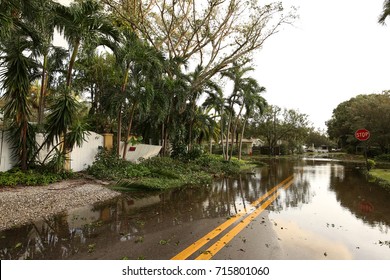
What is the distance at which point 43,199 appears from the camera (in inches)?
264

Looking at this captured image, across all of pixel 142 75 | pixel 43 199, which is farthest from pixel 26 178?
pixel 142 75

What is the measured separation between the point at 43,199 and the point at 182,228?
3.89 m

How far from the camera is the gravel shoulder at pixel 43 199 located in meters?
5.54

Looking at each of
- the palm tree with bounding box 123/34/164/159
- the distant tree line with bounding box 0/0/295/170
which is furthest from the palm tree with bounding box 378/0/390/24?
the palm tree with bounding box 123/34/164/159

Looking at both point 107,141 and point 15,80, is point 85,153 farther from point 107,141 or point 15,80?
point 15,80

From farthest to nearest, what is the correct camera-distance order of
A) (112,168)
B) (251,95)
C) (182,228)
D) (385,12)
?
(251,95)
(385,12)
(112,168)
(182,228)

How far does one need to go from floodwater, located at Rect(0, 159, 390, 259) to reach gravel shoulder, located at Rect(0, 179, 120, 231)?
15.0 inches

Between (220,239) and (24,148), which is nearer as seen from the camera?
Result: (220,239)

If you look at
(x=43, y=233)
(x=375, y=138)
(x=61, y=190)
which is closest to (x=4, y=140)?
(x=61, y=190)

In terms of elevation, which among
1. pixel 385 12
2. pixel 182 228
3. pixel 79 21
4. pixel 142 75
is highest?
pixel 385 12

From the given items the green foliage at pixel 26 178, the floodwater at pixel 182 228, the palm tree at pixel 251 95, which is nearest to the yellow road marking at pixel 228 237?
the floodwater at pixel 182 228

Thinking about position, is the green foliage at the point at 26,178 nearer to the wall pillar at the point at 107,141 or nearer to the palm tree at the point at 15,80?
the palm tree at the point at 15,80

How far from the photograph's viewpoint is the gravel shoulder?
5.54 metres

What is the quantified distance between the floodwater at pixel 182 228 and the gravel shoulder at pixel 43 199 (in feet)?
1.25
